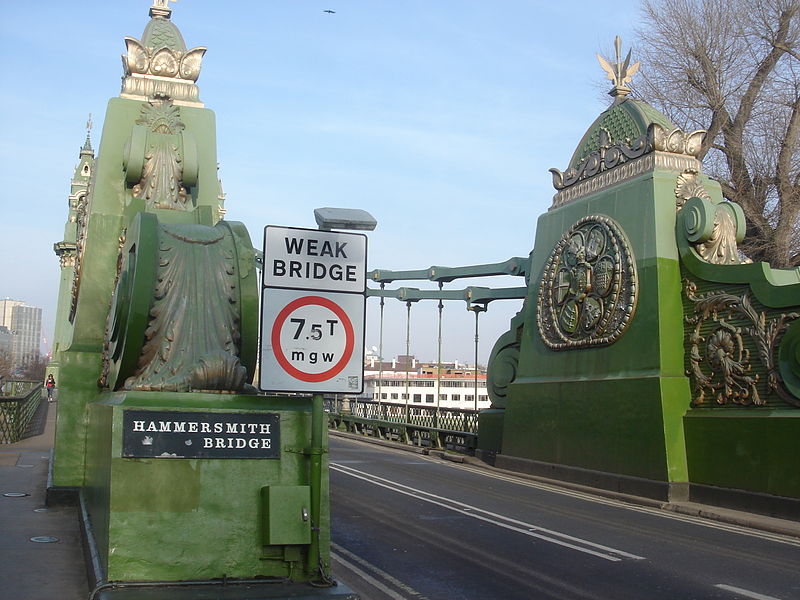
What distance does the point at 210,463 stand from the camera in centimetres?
621

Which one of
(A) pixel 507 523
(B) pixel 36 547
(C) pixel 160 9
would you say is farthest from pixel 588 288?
(B) pixel 36 547

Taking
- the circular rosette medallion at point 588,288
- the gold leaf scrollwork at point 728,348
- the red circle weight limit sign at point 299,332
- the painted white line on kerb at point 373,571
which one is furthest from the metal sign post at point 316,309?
the circular rosette medallion at point 588,288

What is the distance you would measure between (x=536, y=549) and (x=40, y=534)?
5.76 meters

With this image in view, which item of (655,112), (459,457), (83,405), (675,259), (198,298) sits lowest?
(459,457)

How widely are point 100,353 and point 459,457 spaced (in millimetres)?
13835

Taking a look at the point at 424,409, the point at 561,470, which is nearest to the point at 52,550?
the point at 561,470

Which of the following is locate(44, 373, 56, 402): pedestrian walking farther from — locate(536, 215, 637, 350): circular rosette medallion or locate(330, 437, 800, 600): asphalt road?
locate(330, 437, 800, 600): asphalt road

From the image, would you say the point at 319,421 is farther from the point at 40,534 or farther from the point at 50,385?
the point at 50,385

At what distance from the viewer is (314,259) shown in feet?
19.2

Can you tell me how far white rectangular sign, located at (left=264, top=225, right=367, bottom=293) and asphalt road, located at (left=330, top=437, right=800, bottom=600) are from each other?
144 inches

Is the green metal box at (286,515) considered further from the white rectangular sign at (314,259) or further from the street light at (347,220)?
the street light at (347,220)

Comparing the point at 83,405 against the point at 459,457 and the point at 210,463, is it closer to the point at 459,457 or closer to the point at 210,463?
the point at 210,463

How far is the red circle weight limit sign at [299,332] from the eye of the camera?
5.51m

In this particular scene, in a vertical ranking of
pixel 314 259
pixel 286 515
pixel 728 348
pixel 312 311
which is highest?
pixel 314 259
